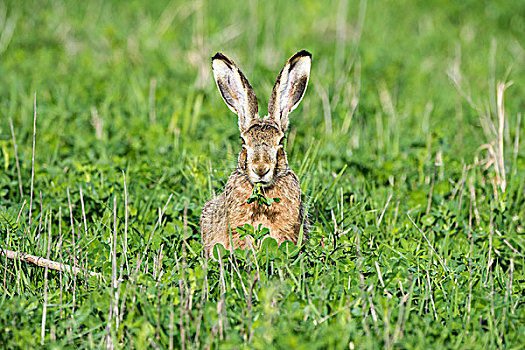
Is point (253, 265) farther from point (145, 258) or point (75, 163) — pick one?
point (75, 163)

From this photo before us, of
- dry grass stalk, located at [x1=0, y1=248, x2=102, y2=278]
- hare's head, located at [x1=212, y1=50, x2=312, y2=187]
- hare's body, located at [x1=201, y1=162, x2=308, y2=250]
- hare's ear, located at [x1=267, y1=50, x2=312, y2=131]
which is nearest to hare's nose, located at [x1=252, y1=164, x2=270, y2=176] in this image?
hare's head, located at [x1=212, y1=50, x2=312, y2=187]

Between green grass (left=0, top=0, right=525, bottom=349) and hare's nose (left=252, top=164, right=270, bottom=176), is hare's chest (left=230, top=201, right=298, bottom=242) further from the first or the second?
hare's nose (left=252, top=164, right=270, bottom=176)

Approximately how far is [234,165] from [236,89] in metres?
0.74

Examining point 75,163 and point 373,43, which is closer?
point 75,163

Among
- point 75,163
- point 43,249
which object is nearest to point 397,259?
point 43,249

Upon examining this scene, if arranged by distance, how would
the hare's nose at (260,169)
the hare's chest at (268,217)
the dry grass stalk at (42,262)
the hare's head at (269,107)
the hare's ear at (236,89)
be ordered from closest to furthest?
the dry grass stalk at (42,262) → the hare's nose at (260,169) → the hare's head at (269,107) → the hare's chest at (268,217) → the hare's ear at (236,89)

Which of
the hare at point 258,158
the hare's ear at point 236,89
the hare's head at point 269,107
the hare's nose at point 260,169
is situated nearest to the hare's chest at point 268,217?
the hare at point 258,158

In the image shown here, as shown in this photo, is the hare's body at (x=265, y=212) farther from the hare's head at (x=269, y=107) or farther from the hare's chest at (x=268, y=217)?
the hare's head at (x=269, y=107)

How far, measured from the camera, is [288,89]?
181 inches

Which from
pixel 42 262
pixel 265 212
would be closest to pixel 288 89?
pixel 265 212

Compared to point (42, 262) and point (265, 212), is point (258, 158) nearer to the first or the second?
point (265, 212)

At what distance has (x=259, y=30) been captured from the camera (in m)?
9.05

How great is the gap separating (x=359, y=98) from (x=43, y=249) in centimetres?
408

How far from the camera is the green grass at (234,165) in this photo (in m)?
3.46
